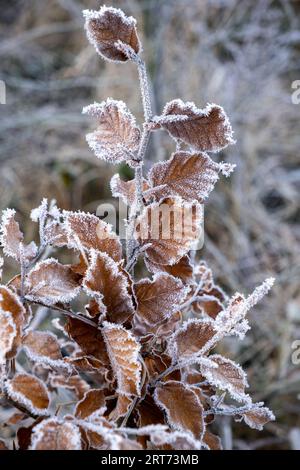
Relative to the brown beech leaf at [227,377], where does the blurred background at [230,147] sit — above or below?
above

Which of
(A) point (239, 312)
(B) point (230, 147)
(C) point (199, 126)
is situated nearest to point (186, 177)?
(C) point (199, 126)

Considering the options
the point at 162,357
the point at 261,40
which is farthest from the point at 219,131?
the point at 261,40

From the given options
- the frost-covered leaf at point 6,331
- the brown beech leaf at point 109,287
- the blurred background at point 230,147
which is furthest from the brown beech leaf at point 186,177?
the blurred background at point 230,147

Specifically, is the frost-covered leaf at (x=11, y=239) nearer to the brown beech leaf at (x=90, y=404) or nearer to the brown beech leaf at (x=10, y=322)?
the brown beech leaf at (x=10, y=322)

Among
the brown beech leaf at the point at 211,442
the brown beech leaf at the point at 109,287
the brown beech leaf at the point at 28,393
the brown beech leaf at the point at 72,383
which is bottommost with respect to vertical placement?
the brown beech leaf at the point at 211,442

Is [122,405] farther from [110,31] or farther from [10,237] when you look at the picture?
[110,31]

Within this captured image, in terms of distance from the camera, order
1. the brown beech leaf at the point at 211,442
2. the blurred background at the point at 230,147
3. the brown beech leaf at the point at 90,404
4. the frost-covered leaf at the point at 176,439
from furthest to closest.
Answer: the blurred background at the point at 230,147, the brown beech leaf at the point at 211,442, the brown beech leaf at the point at 90,404, the frost-covered leaf at the point at 176,439
